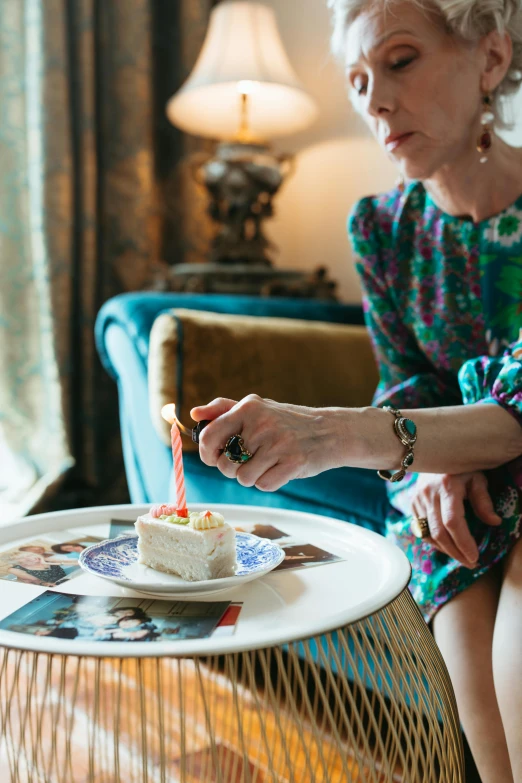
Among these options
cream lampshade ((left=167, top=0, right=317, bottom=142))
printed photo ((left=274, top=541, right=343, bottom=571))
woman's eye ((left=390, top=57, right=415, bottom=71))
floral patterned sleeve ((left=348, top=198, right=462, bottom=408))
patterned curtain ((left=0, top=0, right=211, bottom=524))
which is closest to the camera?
printed photo ((left=274, top=541, right=343, bottom=571))

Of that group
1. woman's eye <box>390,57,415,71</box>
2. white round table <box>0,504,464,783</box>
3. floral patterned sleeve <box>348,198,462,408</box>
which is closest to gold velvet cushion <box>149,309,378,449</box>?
floral patterned sleeve <box>348,198,462,408</box>

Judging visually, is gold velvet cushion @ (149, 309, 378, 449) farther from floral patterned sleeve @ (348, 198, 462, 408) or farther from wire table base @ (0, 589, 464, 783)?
wire table base @ (0, 589, 464, 783)

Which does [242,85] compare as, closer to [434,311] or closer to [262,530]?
[434,311]

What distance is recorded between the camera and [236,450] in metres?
0.70

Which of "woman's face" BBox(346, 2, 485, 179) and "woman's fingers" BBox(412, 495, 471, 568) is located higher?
"woman's face" BBox(346, 2, 485, 179)

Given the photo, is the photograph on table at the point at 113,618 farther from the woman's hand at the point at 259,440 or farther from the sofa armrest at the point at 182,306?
the sofa armrest at the point at 182,306

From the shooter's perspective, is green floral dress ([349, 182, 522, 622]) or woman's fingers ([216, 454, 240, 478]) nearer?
woman's fingers ([216, 454, 240, 478])

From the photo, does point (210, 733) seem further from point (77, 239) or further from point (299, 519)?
point (77, 239)

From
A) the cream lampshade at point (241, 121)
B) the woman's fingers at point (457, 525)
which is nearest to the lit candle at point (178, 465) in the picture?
the woman's fingers at point (457, 525)

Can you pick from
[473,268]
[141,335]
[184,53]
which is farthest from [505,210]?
[184,53]

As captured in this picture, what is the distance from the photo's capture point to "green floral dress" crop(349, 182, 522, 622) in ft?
3.14

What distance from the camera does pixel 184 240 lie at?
2.62 metres

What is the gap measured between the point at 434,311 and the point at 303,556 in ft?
1.64

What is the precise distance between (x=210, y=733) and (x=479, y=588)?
48cm
